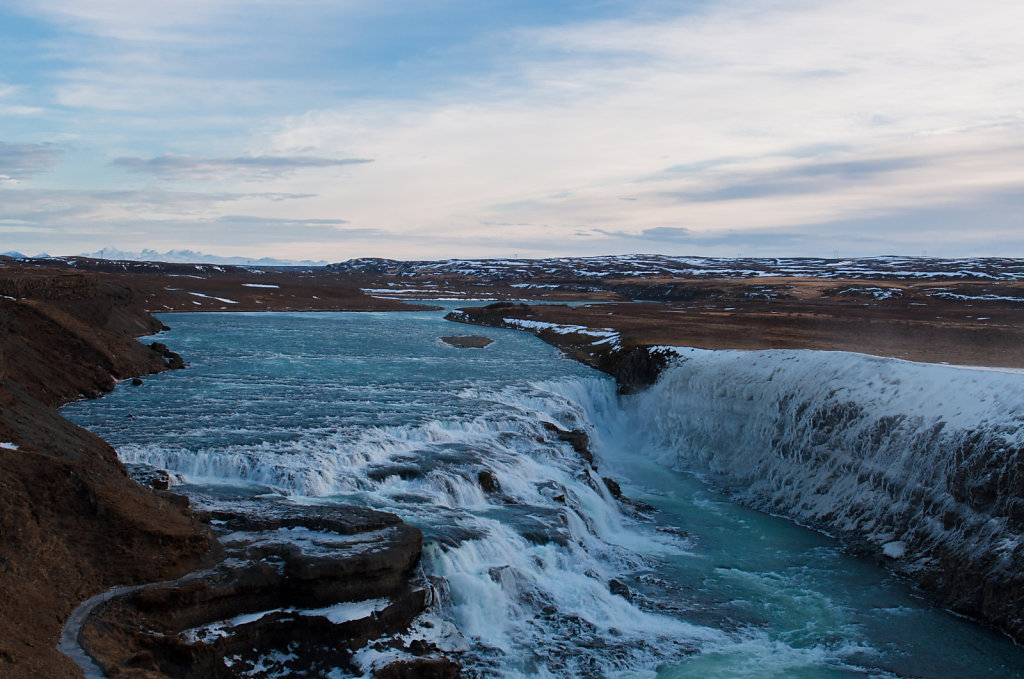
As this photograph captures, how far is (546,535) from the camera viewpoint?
18.2 metres

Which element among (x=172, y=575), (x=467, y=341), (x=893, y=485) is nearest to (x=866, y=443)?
(x=893, y=485)

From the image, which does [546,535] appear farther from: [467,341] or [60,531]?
[467,341]

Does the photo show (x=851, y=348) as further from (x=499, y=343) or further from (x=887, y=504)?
(x=499, y=343)

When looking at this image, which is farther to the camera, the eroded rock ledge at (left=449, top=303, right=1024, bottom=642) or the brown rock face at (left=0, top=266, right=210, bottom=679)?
the eroded rock ledge at (left=449, top=303, right=1024, bottom=642)

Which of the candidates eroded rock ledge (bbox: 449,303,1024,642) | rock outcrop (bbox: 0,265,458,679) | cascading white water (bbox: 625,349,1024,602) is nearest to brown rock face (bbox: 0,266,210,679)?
rock outcrop (bbox: 0,265,458,679)

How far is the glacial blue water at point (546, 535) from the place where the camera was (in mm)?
14766

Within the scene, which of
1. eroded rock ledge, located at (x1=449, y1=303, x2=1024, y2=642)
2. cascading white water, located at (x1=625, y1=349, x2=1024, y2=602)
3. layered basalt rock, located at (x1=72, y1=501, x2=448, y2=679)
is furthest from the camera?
cascading white water, located at (x1=625, y1=349, x2=1024, y2=602)

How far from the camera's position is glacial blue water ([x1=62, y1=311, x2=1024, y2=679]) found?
1477 cm

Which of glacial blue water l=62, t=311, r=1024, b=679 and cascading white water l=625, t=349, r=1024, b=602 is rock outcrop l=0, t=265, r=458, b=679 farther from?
cascading white water l=625, t=349, r=1024, b=602

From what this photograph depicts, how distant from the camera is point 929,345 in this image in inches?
1441

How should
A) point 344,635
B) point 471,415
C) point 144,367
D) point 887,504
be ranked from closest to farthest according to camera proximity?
1. point 344,635
2. point 887,504
3. point 471,415
4. point 144,367

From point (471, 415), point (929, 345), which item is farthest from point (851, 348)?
point (471, 415)

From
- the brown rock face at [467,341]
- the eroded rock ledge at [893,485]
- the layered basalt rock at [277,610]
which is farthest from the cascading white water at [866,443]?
the brown rock face at [467,341]

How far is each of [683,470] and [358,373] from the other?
16.4 meters
